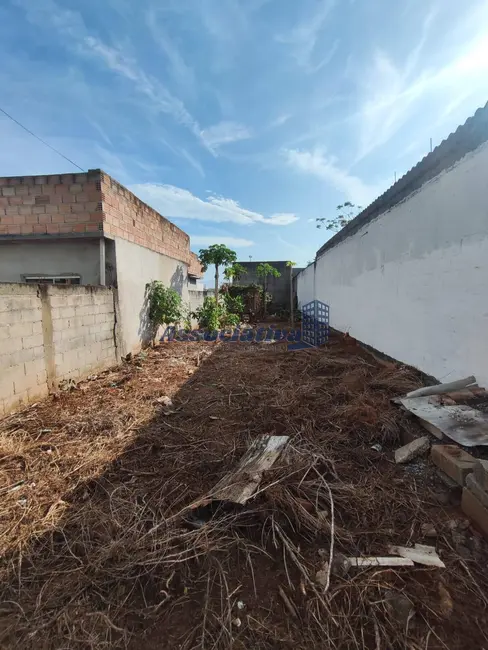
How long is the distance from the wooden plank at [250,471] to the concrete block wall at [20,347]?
2.62m

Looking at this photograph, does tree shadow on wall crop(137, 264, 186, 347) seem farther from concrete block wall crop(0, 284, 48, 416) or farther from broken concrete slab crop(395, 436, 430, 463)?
broken concrete slab crop(395, 436, 430, 463)

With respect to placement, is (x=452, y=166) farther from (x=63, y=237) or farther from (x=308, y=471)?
(x=63, y=237)

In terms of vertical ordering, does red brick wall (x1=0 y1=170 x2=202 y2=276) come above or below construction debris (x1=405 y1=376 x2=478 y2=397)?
above

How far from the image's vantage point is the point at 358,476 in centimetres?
213

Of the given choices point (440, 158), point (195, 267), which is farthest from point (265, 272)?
point (440, 158)

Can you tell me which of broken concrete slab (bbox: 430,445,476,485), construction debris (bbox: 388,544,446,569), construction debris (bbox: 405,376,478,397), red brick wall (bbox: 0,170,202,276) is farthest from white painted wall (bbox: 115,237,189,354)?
construction debris (bbox: 388,544,446,569)

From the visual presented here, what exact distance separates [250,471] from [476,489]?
129 cm

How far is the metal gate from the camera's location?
8.12 meters

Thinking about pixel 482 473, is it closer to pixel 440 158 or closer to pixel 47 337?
pixel 440 158

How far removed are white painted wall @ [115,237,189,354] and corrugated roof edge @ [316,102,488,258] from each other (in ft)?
14.8

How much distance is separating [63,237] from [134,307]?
1.79 metres

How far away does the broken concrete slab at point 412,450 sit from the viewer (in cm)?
225

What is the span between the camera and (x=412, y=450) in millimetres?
2281

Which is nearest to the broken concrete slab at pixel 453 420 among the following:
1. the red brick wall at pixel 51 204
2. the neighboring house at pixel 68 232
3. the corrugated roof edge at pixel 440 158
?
the corrugated roof edge at pixel 440 158
